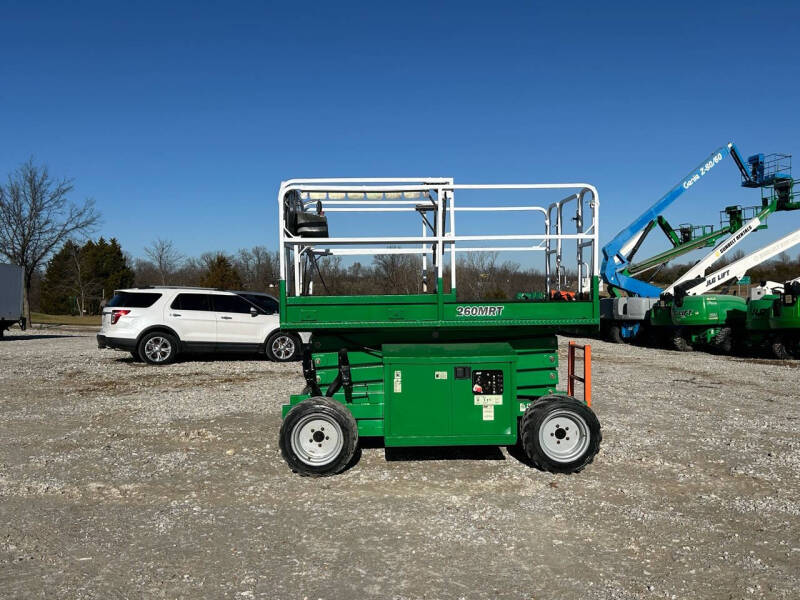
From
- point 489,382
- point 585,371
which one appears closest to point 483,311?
point 489,382

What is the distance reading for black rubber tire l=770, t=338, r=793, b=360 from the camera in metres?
16.8

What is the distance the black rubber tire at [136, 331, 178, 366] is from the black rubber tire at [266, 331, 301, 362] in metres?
2.03

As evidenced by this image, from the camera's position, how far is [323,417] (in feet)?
19.7

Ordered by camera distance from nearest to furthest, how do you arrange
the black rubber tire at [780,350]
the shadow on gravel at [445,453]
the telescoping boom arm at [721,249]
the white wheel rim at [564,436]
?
the white wheel rim at [564,436]
the shadow on gravel at [445,453]
the black rubber tire at [780,350]
the telescoping boom arm at [721,249]

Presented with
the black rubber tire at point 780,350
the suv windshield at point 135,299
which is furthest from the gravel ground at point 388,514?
the black rubber tire at point 780,350

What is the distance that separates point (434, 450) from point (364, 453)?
77 centimetres

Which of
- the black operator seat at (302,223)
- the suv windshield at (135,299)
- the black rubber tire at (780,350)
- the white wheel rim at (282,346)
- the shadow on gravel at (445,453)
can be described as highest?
the black operator seat at (302,223)

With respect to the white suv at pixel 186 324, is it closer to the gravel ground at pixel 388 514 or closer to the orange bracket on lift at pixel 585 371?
the gravel ground at pixel 388 514

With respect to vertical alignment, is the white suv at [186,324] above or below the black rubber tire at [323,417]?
above

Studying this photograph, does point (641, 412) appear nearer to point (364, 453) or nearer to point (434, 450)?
point (434, 450)

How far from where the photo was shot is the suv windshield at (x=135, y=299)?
1432 cm

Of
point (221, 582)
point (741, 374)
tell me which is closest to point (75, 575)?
point (221, 582)

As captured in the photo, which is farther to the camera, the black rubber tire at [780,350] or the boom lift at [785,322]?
the black rubber tire at [780,350]

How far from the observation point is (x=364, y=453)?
6.91m
